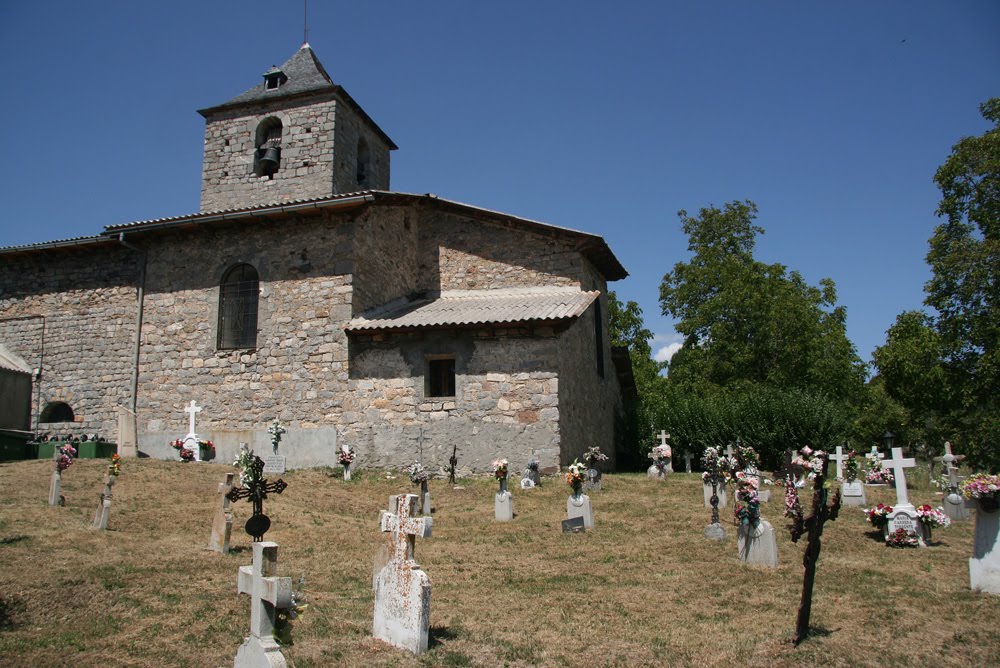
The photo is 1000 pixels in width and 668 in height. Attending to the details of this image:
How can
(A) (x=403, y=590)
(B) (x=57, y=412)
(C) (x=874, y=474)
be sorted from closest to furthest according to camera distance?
(A) (x=403, y=590) → (C) (x=874, y=474) → (B) (x=57, y=412)

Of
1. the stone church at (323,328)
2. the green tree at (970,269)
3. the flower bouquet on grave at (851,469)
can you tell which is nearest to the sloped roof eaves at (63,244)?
the stone church at (323,328)

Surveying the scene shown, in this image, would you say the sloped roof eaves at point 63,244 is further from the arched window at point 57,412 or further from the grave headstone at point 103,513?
the grave headstone at point 103,513

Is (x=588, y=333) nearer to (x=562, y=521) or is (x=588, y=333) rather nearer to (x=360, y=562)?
(x=562, y=521)

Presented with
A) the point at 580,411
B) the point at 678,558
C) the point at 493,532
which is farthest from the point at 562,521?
the point at 580,411

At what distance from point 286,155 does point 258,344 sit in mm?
7253

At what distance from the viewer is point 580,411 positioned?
18578 mm

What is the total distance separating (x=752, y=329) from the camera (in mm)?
32500

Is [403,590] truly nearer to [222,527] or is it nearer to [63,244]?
[222,527]

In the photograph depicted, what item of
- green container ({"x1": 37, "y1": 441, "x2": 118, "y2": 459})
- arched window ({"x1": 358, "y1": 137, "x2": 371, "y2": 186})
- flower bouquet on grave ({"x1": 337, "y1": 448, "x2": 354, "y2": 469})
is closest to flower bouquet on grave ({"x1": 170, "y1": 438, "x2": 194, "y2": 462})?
green container ({"x1": 37, "y1": 441, "x2": 118, "y2": 459})

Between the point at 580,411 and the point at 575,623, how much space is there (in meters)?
11.8

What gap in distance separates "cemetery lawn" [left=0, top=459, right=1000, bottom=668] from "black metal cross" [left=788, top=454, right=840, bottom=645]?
6.7 inches

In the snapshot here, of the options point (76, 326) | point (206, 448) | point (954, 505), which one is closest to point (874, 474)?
point (954, 505)

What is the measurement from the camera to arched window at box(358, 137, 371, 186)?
948 inches

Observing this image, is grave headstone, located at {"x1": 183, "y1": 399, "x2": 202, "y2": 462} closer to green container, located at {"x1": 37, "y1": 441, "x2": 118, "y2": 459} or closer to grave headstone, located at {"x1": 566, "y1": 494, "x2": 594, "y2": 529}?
green container, located at {"x1": 37, "y1": 441, "x2": 118, "y2": 459}
